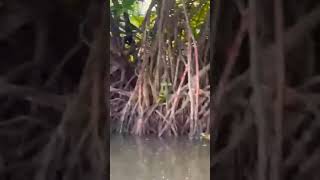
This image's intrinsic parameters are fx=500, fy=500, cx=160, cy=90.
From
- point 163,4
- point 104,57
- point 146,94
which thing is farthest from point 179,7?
point 104,57

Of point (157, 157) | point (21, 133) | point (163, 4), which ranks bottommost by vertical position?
point (157, 157)

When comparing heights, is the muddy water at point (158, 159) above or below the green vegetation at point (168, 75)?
below

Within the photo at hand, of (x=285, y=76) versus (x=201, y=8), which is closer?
(x=285, y=76)

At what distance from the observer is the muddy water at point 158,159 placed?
1.38 meters

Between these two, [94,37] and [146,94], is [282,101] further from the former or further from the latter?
[146,94]

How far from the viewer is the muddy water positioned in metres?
1.38

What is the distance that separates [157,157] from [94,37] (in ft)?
3.49

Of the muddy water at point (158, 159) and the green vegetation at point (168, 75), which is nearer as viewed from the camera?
the muddy water at point (158, 159)

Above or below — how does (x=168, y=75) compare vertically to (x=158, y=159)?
above

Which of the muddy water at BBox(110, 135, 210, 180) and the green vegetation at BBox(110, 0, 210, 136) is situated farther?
the green vegetation at BBox(110, 0, 210, 136)

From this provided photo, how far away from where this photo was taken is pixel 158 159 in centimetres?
161

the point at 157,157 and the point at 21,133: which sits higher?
the point at 21,133

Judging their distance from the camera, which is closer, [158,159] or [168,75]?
[158,159]

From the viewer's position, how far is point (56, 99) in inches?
24.2
